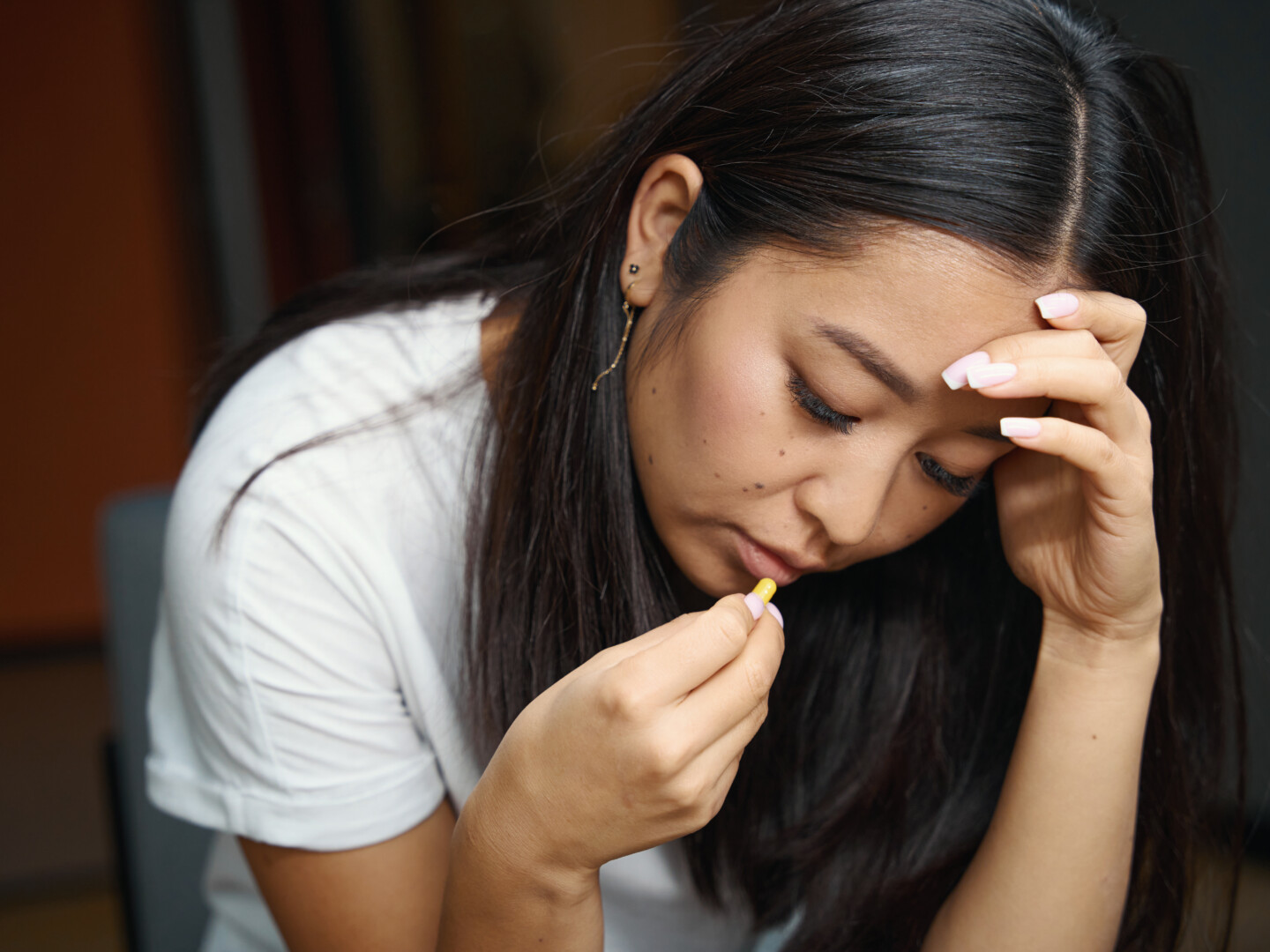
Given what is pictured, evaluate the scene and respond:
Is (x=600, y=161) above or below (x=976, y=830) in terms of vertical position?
above

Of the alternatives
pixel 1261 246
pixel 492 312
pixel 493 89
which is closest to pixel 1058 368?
pixel 492 312

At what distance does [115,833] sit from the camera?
1084 millimetres

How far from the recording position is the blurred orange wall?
10.1ft

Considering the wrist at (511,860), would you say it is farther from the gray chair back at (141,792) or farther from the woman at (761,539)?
the gray chair back at (141,792)

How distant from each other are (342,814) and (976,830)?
0.60m

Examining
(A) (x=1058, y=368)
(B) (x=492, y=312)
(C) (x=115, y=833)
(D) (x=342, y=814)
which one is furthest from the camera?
(C) (x=115, y=833)

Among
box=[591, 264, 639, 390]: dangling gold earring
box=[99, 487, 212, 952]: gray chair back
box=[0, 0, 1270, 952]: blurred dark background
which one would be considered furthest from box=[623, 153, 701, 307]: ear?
box=[0, 0, 1270, 952]: blurred dark background

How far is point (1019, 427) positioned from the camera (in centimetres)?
70

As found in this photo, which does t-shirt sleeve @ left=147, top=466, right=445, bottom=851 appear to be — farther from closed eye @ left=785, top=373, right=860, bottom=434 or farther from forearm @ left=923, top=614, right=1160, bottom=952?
forearm @ left=923, top=614, right=1160, bottom=952

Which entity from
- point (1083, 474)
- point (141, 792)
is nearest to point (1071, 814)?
point (1083, 474)

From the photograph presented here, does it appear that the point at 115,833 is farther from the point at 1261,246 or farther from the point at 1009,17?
the point at 1261,246

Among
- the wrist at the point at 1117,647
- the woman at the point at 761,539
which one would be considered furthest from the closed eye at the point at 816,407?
A: the wrist at the point at 1117,647

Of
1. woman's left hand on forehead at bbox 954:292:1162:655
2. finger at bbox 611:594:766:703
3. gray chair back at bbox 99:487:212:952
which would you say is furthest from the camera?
gray chair back at bbox 99:487:212:952

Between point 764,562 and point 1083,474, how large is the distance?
0.27 meters
